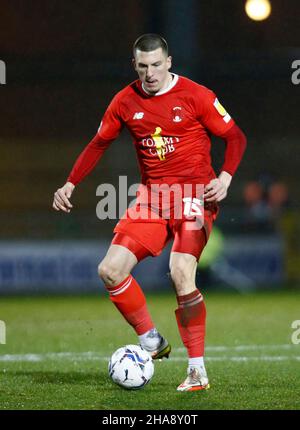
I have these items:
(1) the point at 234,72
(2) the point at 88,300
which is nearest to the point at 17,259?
(2) the point at 88,300

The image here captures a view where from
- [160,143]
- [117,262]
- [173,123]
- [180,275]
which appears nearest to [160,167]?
[160,143]

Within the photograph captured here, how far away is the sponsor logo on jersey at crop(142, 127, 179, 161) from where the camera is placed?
6.09 metres

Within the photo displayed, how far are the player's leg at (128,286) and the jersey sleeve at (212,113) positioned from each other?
91 centimetres

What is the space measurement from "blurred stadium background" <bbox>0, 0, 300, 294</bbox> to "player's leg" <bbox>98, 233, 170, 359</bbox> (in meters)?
7.50

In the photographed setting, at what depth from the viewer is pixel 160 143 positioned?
20.0 feet

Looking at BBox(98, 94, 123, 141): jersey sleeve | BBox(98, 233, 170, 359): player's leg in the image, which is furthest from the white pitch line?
BBox(98, 94, 123, 141): jersey sleeve

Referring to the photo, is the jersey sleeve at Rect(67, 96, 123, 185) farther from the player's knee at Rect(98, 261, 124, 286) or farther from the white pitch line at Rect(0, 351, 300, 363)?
the white pitch line at Rect(0, 351, 300, 363)

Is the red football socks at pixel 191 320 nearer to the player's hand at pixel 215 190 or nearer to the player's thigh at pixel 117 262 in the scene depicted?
the player's thigh at pixel 117 262

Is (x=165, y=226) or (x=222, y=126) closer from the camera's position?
(x=222, y=126)

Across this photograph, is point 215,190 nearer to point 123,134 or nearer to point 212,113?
point 212,113

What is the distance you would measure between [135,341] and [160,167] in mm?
2486

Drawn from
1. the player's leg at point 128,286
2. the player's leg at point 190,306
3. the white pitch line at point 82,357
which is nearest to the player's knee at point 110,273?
the player's leg at point 128,286

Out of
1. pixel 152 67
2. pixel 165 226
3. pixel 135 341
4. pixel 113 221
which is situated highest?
pixel 152 67

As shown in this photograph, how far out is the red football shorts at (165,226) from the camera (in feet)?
19.3
